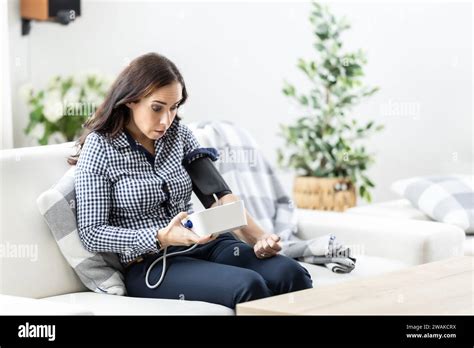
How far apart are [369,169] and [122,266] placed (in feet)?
7.11

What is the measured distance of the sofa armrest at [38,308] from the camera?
1888 mm

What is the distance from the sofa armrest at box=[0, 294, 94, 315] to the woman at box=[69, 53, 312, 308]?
41 cm

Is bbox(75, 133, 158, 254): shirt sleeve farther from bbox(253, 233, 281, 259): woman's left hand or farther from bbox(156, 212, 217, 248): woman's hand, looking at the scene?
bbox(253, 233, 281, 259): woman's left hand

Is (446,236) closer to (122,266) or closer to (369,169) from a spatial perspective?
(122,266)

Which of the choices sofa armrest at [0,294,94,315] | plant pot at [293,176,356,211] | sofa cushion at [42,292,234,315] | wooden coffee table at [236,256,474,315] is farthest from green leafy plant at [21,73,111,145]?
wooden coffee table at [236,256,474,315]

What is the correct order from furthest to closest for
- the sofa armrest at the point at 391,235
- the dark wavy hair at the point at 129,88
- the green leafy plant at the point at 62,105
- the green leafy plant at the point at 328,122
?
the green leafy plant at the point at 328,122 → the green leafy plant at the point at 62,105 → the sofa armrest at the point at 391,235 → the dark wavy hair at the point at 129,88

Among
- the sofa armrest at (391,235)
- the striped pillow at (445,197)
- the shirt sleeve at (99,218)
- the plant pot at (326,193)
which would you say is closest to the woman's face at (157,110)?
the shirt sleeve at (99,218)

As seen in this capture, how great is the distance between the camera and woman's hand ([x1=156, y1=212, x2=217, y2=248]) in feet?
7.41

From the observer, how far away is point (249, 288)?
224cm

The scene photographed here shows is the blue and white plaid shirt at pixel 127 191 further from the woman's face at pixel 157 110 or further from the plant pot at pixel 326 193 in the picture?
the plant pot at pixel 326 193

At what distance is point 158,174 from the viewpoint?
2496mm

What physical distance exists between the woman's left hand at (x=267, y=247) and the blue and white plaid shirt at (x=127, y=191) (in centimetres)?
27

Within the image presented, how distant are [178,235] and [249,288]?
0.23m
